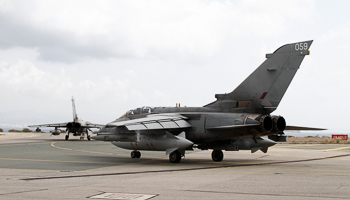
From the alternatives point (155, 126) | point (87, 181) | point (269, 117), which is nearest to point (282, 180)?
point (269, 117)

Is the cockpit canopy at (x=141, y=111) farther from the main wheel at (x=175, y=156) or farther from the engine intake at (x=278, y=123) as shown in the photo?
the engine intake at (x=278, y=123)

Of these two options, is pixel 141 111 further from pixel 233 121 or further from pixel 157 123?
pixel 233 121

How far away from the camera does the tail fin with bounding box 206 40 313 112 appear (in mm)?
15414

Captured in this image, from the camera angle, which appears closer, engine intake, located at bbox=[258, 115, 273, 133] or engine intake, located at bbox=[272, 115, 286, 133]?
engine intake, located at bbox=[272, 115, 286, 133]

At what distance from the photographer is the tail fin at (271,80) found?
50.6ft

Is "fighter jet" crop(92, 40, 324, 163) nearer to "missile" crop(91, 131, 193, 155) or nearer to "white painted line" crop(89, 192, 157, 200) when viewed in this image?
"missile" crop(91, 131, 193, 155)

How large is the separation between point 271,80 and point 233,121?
257cm

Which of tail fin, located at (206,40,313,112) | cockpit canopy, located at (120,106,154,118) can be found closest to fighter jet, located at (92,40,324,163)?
tail fin, located at (206,40,313,112)

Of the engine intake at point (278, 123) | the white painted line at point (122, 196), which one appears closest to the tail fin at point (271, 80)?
the engine intake at point (278, 123)

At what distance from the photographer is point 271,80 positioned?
1576cm

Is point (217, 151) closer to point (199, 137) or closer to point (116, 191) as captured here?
point (199, 137)

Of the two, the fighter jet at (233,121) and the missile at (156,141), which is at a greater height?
the fighter jet at (233,121)

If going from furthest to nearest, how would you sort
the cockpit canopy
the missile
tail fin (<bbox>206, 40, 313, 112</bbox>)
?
the cockpit canopy, the missile, tail fin (<bbox>206, 40, 313, 112</bbox>)

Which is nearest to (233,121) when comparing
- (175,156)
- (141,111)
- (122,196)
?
(175,156)
